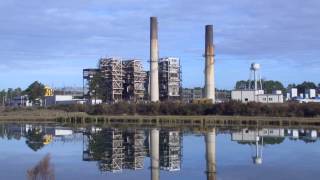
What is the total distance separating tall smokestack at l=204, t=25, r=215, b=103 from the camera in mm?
85500

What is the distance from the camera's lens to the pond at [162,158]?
912 inches

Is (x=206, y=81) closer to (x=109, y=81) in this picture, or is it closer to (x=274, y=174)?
(x=109, y=81)

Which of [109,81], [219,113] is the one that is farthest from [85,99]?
[219,113]

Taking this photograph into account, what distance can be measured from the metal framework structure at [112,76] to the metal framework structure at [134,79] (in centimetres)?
137

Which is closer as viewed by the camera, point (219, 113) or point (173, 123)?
point (173, 123)

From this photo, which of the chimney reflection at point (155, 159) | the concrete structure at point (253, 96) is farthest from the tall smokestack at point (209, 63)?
the chimney reflection at point (155, 159)

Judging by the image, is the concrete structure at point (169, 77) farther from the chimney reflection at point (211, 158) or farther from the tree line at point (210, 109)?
the chimney reflection at point (211, 158)

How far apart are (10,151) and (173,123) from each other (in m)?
36.5

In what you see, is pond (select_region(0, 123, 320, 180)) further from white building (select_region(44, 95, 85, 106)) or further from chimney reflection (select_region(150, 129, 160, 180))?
white building (select_region(44, 95, 85, 106))

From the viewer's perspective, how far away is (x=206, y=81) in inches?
3430

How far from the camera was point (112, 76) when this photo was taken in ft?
328

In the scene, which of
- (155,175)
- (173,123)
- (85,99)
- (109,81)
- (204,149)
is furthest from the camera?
(85,99)

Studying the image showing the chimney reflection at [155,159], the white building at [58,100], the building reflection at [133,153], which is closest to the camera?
the chimney reflection at [155,159]

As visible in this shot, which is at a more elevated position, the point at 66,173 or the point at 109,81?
the point at 109,81
